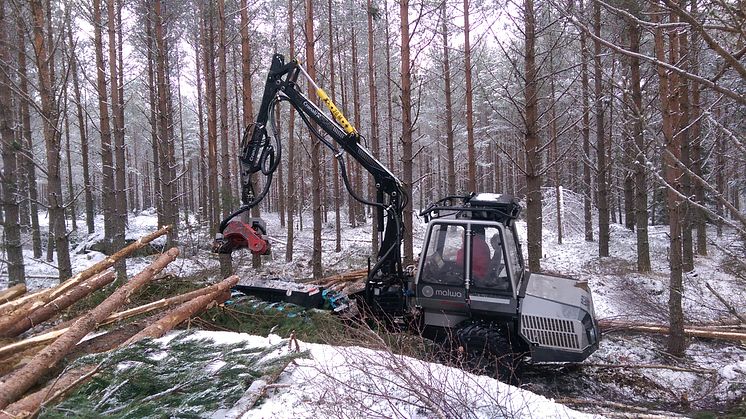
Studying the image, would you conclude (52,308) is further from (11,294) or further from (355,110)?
(355,110)

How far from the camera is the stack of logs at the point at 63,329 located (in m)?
3.56

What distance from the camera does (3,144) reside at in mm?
8305

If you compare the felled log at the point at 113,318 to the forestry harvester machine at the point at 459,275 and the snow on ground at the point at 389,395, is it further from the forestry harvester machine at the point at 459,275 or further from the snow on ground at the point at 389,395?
the snow on ground at the point at 389,395

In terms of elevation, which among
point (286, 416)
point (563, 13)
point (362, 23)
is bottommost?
point (286, 416)

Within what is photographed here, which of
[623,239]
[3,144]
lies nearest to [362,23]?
[623,239]

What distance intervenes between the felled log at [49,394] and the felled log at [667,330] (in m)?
7.19

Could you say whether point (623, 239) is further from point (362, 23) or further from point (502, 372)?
point (502, 372)

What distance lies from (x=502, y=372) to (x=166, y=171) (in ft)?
Answer: 45.1

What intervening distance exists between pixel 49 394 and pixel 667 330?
311 inches

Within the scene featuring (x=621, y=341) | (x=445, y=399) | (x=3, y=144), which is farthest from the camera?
(x=3, y=144)

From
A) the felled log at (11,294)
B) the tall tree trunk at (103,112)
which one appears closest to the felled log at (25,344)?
the felled log at (11,294)

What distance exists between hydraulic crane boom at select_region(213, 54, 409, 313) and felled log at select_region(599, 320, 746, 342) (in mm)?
3686

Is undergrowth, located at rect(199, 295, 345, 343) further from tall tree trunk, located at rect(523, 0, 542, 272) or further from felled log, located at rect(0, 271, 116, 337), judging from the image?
tall tree trunk, located at rect(523, 0, 542, 272)

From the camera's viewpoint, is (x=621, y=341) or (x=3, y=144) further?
(x=3, y=144)
